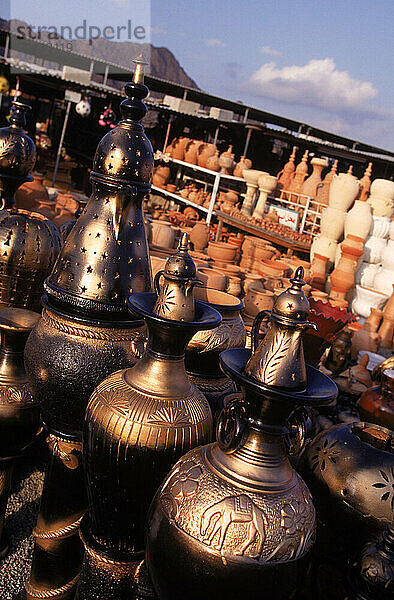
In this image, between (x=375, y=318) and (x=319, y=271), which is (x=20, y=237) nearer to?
(x=375, y=318)

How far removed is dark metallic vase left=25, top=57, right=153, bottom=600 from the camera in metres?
1.81

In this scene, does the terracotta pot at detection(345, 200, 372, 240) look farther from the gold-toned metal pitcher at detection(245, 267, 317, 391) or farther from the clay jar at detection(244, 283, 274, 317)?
the gold-toned metal pitcher at detection(245, 267, 317, 391)

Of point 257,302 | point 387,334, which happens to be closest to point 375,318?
point 387,334

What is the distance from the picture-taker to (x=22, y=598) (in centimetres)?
211

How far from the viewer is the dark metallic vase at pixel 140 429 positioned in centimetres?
145

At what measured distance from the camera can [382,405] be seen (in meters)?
2.15

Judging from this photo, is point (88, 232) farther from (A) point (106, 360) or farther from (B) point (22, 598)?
(B) point (22, 598)

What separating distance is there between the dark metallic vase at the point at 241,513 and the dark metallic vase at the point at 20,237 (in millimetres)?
1737

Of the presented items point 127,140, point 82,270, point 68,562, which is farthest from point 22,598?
point 127,140

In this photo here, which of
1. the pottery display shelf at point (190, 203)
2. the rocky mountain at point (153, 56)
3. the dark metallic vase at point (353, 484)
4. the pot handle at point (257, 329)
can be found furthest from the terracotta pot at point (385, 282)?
the rocky mountain at point (153, 56)

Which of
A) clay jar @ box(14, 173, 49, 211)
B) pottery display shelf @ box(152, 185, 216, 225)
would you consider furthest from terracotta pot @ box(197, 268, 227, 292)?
pottery display shelf @ box(152, 185, 216, 225)

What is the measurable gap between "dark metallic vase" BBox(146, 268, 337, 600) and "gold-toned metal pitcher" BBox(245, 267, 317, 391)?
0.01m

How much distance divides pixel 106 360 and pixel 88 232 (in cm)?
52

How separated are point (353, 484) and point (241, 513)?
1.64ft
